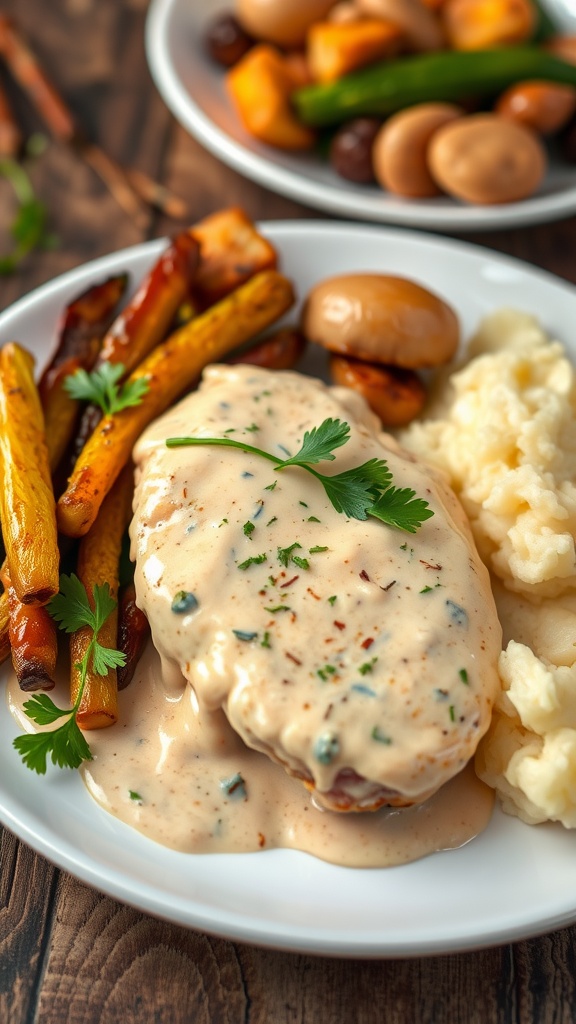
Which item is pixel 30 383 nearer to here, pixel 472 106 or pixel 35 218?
pixel 35 218

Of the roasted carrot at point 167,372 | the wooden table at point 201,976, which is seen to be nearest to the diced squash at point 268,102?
the roasted carrot at point 167,372

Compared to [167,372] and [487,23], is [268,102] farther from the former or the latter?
[167,372]

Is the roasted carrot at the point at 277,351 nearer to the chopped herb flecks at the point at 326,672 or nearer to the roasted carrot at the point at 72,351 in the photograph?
the roasted carrot at the point at 72,351

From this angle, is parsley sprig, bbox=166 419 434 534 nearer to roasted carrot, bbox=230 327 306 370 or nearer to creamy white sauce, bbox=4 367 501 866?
creamy white sauce, bbox=4 367 501 866

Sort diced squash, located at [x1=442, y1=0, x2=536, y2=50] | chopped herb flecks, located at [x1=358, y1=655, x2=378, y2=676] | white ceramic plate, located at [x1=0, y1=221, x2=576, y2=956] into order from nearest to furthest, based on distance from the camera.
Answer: white ceramic plate, located at [x1=0, y1=221, x2=576, y2=956] < chopped herb flecks, located at [x1=358, y1=655, x2=378, y2=676] < diced squash, located at [x1=442, y1=0, x2=536, y2=50]

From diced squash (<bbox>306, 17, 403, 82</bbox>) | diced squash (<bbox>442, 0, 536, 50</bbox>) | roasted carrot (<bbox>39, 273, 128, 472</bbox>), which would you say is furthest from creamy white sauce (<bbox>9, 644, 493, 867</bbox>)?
diced squash (<bbox>442, 0, 536, 50</bbox>)

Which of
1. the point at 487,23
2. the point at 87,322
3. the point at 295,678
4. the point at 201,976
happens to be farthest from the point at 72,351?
the point at 487,23
